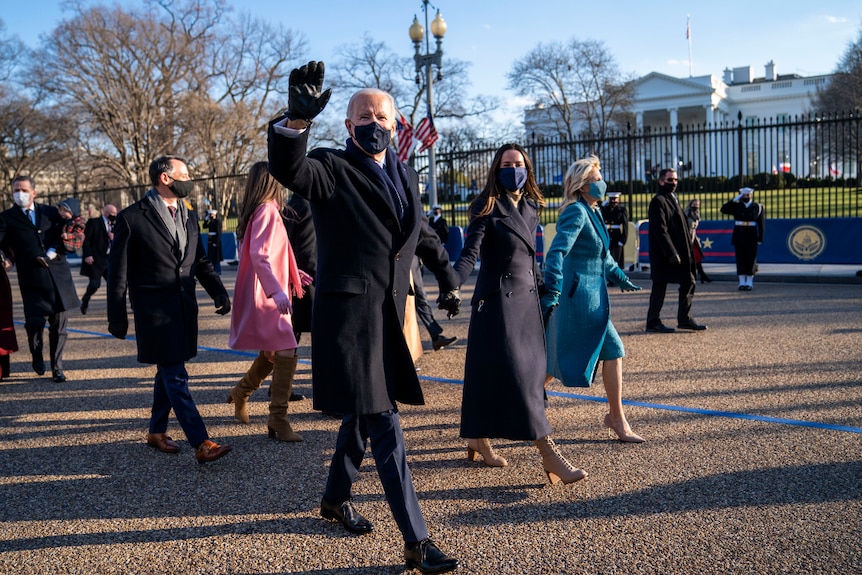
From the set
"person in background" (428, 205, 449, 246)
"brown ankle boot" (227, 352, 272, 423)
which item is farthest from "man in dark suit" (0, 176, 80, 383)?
"person in background" (428, 205, 449, 246)

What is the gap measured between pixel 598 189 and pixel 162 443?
125 inches

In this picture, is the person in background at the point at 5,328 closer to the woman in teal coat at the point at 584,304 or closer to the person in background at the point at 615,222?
the woman in teal coat at the point at 584,304

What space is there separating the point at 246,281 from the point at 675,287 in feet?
32.0

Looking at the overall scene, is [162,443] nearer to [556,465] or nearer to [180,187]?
[180,187]

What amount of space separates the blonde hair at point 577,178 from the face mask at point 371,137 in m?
1.91

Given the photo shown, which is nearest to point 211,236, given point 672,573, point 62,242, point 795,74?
point 62,242

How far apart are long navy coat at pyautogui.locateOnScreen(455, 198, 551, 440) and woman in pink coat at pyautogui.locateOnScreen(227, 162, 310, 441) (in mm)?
1449

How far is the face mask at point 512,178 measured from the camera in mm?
3914

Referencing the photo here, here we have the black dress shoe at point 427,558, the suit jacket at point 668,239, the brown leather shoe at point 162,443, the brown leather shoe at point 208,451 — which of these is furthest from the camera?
the suit jacket at point 668,239

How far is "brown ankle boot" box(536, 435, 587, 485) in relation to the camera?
379 centimetres

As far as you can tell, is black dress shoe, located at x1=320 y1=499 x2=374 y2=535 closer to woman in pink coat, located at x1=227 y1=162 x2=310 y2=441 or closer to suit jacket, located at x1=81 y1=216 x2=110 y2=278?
woman in pink coat, located at x1=227 y1=162 x2=310 y2=441

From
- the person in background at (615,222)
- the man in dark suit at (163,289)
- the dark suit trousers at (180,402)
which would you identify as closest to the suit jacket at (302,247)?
the man in dark suit at (163,289)

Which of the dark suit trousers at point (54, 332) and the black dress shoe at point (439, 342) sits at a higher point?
the dark suit trousers at point (54, 332)

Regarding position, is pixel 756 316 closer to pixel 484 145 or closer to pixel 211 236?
pixel 484 145
